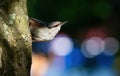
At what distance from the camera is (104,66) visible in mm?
6590

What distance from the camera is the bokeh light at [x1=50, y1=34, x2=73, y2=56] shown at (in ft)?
21.9

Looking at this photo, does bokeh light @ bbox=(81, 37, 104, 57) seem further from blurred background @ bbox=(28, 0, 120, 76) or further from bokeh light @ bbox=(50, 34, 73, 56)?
bokeh light @ bbox=(50, 34, 73, 56)

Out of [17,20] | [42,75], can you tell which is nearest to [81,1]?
A: [42,75]

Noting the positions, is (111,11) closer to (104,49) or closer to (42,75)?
(104,49)

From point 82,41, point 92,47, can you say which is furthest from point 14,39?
point 92,47

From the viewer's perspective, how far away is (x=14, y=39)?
190cm

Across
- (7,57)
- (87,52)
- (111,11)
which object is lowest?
(87,52)

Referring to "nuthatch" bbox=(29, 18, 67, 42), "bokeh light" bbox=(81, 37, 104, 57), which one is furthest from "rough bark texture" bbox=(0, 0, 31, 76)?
"bokeh light" bbox=(81, 37, 104, 57)

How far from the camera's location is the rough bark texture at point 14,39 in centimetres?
185

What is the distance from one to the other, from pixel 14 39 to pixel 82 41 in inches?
207

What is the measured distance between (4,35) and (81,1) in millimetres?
3891

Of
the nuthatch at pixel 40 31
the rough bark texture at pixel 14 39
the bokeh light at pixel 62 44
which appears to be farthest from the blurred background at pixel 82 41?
the rough bark texture at pixel 14 39

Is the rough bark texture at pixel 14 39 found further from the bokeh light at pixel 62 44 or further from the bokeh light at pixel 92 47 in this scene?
the bokeh light at pixel 92 47

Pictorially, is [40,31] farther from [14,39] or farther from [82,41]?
[82,41]
